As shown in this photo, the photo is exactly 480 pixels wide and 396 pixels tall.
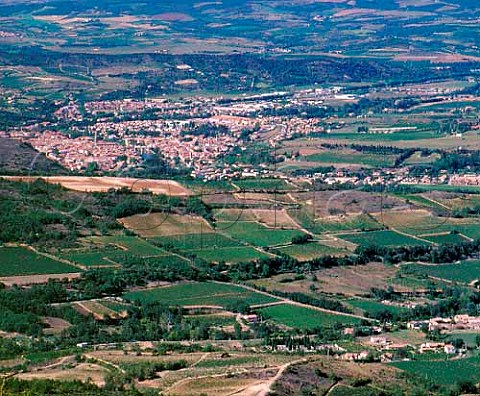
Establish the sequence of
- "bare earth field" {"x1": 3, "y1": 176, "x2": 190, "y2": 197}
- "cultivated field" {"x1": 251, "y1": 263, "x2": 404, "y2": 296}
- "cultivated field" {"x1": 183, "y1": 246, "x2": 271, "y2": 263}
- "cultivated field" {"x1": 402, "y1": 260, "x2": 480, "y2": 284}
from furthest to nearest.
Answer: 1. "bare earth field" {"x1": 3, "y1": 176, "x2": 190, "y2": 197}
2. "cultivated field" {"x1": 183, "y1": 246, "x2": 271, "y2": 263}
3. "cultivated field" {"x1": 402, "y1": 260, "x2": 480, "y2": 284}
4. "cultivated field" {"x1": 251, "y1": 263, "x2": 404, "y2": 296}

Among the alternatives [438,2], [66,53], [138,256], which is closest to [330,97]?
[66,53]

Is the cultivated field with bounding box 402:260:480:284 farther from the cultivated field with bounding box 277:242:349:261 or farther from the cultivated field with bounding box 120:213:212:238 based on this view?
the cultivated field with bounding box 120:213:212:238

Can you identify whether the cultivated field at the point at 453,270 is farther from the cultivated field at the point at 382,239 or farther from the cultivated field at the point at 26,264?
the cultivated field at the point at 26,264

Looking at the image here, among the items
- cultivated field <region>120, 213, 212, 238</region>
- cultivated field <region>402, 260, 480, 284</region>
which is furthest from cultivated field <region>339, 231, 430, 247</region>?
cultivated field <region>120, 213, 212, 238</region>

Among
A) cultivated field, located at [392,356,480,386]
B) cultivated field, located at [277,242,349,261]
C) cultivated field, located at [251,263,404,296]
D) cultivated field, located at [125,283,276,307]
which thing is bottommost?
cultivated field, located at [251,263,404,296]

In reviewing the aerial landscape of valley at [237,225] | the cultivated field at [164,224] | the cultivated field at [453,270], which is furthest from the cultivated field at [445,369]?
the cultivated field at [164,224]

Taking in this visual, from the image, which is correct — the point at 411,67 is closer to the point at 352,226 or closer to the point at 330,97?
the point at 330,97

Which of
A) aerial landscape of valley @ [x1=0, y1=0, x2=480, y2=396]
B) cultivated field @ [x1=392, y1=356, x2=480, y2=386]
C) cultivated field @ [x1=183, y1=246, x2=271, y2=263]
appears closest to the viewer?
cultivated field @ [x1=392, y1=356, x2=480, y2=386]

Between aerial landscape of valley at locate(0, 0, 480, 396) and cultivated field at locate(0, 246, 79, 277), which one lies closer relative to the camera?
aerial landscape of valley at locate(0, 0, 480, 396)
